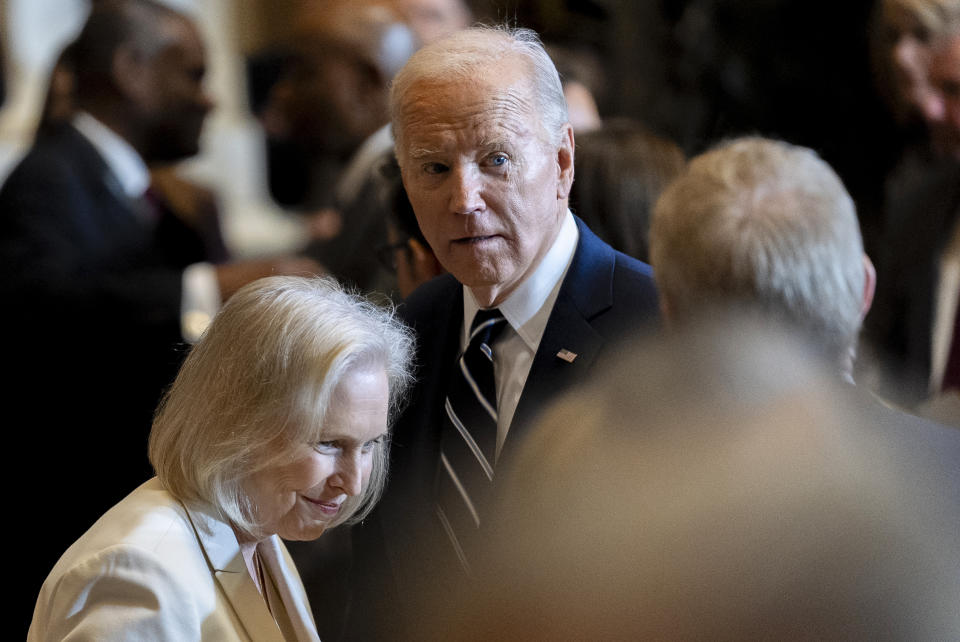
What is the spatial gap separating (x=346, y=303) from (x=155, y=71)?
2205 mm

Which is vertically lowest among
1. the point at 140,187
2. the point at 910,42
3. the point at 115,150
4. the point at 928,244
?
the point at 140,187

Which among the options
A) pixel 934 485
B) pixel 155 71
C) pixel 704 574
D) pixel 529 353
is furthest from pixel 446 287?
pixel 155 71

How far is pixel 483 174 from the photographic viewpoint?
1.62 metres

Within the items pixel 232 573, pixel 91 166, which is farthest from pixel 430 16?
pixel 232 573

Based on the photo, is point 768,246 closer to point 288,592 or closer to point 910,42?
point 288,592

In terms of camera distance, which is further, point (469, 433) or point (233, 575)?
point (469, 433)

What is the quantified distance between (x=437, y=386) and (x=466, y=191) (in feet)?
1.10

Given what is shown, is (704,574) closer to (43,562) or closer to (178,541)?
(178,541)

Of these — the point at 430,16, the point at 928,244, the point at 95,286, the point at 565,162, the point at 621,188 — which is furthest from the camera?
the point at 430,16

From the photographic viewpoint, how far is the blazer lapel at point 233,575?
4.95 ft

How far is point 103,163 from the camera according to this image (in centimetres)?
335

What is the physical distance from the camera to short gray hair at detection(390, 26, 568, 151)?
5.29ft

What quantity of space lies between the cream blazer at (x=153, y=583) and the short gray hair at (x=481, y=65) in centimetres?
63

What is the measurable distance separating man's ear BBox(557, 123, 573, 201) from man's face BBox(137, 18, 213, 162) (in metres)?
2.16
